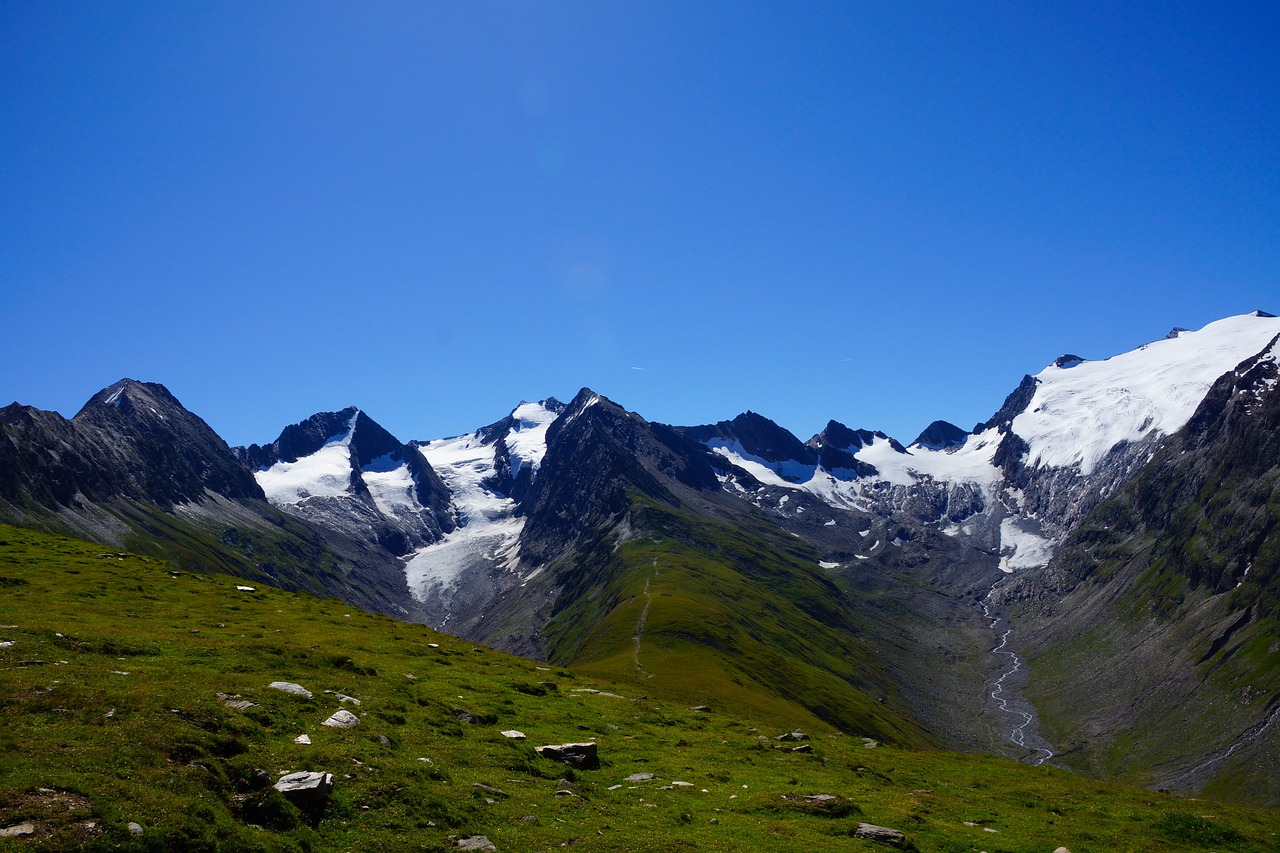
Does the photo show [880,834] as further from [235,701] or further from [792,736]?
[235,701]

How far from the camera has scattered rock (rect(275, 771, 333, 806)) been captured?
898 inches

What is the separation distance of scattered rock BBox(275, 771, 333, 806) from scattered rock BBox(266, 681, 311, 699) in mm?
10361

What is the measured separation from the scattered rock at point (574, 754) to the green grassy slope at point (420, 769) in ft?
1.92

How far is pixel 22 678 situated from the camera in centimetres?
2716

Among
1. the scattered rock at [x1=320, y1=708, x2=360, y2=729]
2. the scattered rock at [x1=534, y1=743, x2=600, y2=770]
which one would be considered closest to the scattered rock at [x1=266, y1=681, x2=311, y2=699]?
the scattered rock at [x1=320, y1=708, x2=360, y2=729]

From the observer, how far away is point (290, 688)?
112ft

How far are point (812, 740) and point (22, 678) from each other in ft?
145

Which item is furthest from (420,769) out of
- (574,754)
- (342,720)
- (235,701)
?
(574,754)

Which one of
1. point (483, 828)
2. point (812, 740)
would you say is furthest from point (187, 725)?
point (812, 740)

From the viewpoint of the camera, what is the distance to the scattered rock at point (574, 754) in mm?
35344

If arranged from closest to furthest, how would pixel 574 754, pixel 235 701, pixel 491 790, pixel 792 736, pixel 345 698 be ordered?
pixel 491 790
pixel 235 701
pixel 345 698
pixel 574 754
pixel 792 736

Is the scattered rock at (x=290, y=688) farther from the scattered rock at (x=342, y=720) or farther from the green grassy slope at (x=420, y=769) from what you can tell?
the scattered rock at (x=342, y=720)

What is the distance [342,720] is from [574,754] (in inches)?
419

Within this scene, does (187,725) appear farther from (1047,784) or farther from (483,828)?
(1047,784)
